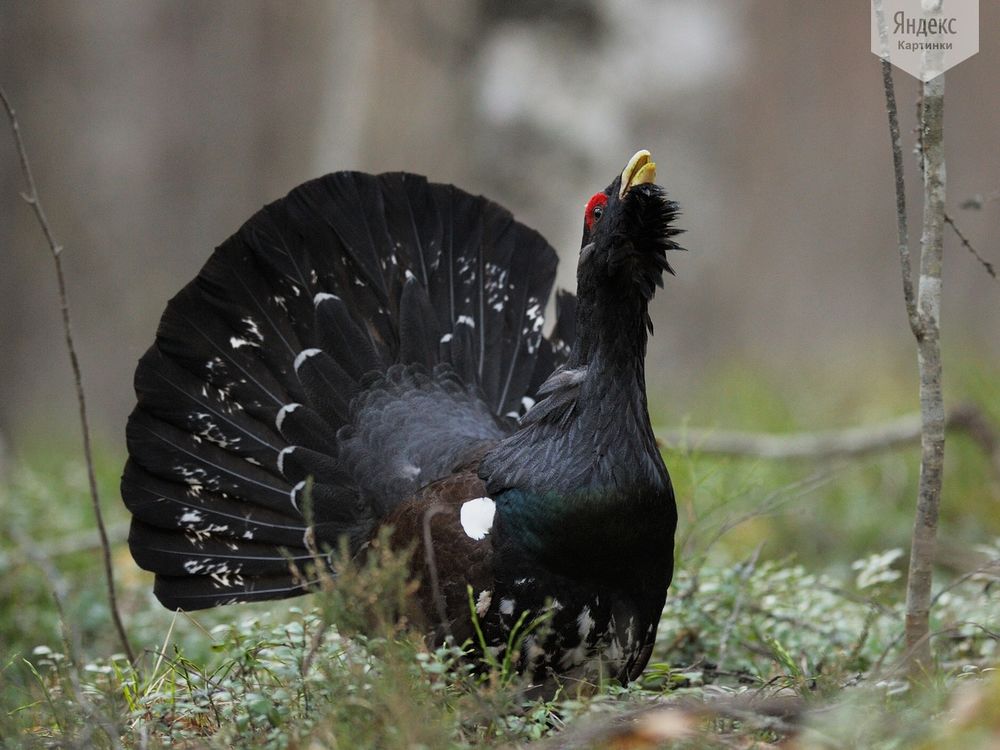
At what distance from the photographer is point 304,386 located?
433cm

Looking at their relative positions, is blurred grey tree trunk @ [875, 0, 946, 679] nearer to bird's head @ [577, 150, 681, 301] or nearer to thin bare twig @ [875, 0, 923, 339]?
thin bare twig @ [875, 0, 923, 339]

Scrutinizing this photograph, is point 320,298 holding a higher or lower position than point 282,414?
higher

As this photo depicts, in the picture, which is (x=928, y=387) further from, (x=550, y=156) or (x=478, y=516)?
(x=550, y=156)

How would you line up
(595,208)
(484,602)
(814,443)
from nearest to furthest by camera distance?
(484,602) < (595,208) < (814,443)

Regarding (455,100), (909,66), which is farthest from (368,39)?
(909,66)

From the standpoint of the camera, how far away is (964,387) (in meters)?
7.19

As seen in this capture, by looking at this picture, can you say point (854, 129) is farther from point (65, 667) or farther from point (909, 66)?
point (65, 667)

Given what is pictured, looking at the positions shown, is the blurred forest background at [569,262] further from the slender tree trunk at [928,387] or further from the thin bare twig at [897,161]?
the thin bare twig at [897,161]

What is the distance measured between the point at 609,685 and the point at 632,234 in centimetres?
134

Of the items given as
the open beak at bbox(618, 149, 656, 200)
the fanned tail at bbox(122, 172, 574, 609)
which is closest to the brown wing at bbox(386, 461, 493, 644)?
the fanned tail at bbox(122, 172, 574, 609)

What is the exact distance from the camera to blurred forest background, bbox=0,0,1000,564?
305 inches

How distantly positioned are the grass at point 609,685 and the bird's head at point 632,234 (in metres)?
1.13

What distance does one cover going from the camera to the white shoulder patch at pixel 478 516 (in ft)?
11.5

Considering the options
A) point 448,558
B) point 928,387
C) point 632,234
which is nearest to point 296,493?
point 448,558
